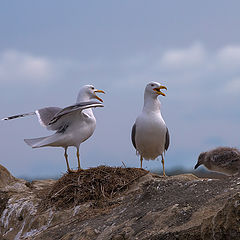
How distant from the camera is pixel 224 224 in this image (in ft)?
15.3

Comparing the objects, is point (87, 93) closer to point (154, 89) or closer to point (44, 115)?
point (44, 115)

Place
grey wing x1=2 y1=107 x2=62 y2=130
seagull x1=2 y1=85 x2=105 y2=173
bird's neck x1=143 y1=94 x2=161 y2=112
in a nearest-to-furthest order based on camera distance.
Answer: seagull x1=2 y1=85 x2=105 y2=173
grey wing x1=2 y1=107 x2=62 y2=130
bird's neck x1=143 y1=94 x2=161 y2=112

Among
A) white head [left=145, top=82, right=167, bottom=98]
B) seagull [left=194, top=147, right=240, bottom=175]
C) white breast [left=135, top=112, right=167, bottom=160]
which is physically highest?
white head [left=145, top=82, right=167, bottom=98]

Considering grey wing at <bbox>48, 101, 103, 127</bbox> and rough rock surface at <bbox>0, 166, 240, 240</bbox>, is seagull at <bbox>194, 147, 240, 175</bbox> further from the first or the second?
grey wing at <bbox>48, 101, 103, 127</bbox>

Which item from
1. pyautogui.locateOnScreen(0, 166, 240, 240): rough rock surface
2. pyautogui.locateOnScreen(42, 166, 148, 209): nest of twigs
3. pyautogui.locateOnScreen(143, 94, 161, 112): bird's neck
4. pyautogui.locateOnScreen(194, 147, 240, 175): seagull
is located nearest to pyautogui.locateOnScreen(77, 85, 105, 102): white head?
pyautogui.locateOnScreen(143, 94, 161, 112): bird's neck

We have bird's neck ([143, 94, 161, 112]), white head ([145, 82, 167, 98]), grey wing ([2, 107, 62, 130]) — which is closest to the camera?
grey wing ([2, 107, 62, 130])

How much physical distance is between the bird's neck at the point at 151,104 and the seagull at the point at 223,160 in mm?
1863

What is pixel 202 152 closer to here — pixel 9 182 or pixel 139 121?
pixel 139 121

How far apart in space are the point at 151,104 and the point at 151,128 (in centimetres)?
70

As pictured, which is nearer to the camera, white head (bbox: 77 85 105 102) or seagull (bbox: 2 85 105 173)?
seagull (bbox: 2 85 105 173)

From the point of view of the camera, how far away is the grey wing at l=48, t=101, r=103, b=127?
977 cm

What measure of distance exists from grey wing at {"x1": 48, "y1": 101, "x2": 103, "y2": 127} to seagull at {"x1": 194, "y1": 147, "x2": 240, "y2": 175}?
3.74 meters

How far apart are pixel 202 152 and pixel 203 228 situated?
7795 mm

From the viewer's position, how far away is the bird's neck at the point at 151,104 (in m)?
11.9
